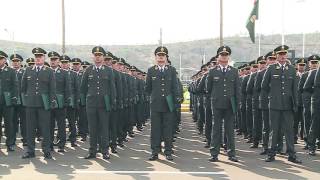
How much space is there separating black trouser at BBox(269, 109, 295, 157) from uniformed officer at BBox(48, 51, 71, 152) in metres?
5.05

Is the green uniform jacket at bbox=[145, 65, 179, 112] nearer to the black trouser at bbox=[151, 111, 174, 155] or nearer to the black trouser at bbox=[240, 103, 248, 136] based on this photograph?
the black trouser at bbox=[151, 111, 174, 155]

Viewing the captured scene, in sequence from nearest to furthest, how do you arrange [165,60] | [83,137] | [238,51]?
[165,60], [83,137], [238,51]

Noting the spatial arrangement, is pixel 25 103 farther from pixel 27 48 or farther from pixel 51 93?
pixel 27 48

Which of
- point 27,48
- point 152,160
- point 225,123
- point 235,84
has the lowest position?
point 152,160

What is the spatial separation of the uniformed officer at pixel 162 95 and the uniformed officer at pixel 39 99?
224 centimetres

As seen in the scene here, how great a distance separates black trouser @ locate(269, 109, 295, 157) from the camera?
10.7m

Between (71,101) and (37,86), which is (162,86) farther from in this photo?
(71,101)

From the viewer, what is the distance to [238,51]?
468 feet

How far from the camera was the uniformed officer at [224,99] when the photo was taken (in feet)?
35.9

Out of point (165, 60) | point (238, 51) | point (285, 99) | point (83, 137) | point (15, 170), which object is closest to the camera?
point (15, 170)

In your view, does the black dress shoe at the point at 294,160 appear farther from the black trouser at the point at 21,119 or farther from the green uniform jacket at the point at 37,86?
the black trouser at the point at 21,119

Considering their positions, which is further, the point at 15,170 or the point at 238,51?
the point at 238,51

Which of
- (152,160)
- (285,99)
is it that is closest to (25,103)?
(152,160)

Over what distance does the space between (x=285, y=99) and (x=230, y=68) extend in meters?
1.33
